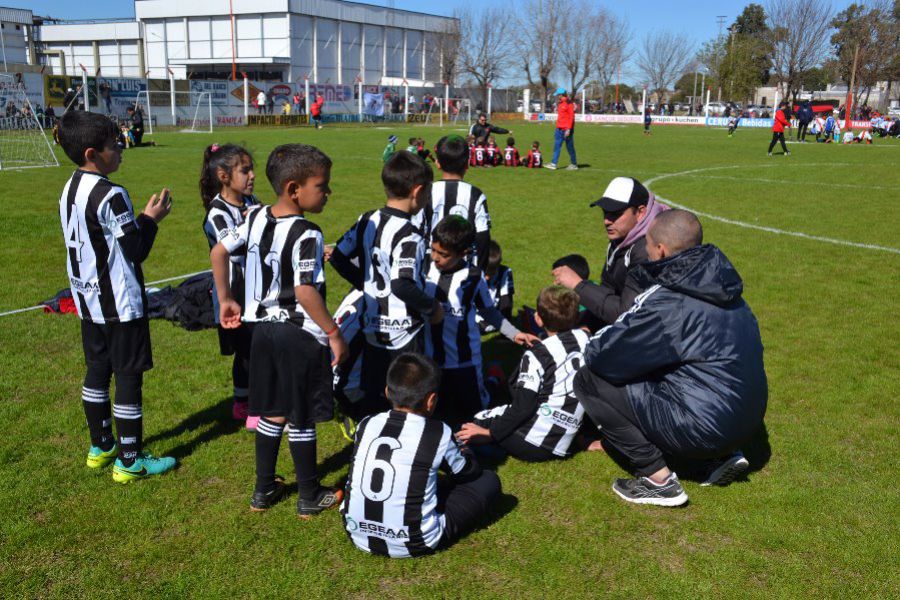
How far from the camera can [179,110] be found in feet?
136

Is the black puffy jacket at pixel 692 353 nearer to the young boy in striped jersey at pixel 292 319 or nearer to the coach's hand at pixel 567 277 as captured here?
the coach's hand at pixel 567 277

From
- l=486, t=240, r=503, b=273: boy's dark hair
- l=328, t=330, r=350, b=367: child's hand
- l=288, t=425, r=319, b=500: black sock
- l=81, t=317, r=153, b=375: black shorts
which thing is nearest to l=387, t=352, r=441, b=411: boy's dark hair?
l=328, t=330, r=350, b=367: child's hand

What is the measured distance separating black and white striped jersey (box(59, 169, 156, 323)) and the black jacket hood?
2951 mm

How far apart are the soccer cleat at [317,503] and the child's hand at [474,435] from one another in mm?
900

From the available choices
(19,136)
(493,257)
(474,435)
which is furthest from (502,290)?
(19,136)

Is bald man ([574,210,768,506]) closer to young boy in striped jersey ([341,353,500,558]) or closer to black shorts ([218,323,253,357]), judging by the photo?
young boy in striped jersey ([341,353,500,558])

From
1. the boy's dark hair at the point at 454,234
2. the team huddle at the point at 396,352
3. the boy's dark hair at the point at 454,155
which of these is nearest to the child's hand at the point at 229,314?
the team huddle at the point at 396,352

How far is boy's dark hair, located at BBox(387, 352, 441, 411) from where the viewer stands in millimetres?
3447

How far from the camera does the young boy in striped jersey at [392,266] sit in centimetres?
413

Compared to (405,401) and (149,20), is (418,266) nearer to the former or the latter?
(405,401)

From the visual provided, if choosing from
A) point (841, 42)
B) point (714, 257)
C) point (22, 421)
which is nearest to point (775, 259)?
point (714, 257)

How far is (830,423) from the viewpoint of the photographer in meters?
4.95

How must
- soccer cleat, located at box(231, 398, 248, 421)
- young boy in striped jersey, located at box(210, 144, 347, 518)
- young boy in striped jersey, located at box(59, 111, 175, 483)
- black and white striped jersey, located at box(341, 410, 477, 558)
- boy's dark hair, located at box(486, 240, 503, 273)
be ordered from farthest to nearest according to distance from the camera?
1. boy's dark hair, located at box(486, 240, 503, 273)
2. soccer cleat, located at box(231, 398, 248, 421)
3. young boy in striped jersey, located at box(59, 111, 175, 483)
4. young boy in striped jersey, located at box(210, 144, 347, 518)
5. black and white striped jersey, located at box(341, 410, 477, 558)

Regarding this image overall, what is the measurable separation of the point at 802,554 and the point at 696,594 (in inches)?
27.7
